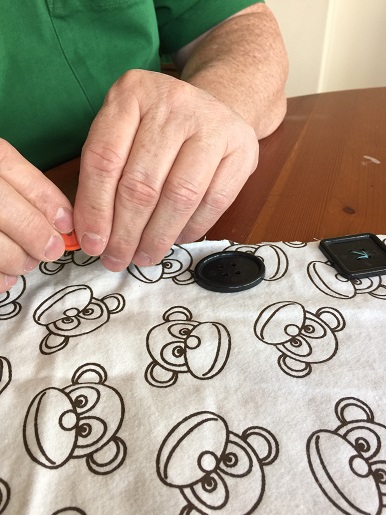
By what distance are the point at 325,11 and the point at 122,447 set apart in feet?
5.66

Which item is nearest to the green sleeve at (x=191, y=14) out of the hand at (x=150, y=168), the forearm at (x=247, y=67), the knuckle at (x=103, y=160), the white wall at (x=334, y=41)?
the forearm at (x=247, y=67)

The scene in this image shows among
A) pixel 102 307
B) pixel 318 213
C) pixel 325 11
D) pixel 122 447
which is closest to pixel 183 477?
pixel 122 447

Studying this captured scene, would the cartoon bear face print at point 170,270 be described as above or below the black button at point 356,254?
below

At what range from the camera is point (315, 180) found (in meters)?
0.62

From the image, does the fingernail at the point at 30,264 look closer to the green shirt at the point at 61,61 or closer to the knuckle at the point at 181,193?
the knuckle at the point at 181,193

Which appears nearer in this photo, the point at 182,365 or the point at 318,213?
the point at 182,365

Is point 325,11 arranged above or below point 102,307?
below

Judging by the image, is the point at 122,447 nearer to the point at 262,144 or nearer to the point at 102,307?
the point at 102,307

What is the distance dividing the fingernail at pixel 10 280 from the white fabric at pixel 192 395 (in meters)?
0.01

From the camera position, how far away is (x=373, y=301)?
400 mm

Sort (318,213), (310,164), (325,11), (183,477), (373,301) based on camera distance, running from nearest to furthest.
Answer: (183,477) < (373,301) < (318,213) < (310,164) < (325,11)

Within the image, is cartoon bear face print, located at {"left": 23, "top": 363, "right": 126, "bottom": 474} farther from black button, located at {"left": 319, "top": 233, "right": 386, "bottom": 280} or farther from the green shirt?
the green shirt

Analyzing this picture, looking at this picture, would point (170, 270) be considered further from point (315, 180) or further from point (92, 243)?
point (315, 180)

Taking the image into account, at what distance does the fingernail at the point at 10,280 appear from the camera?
0.43 meters
